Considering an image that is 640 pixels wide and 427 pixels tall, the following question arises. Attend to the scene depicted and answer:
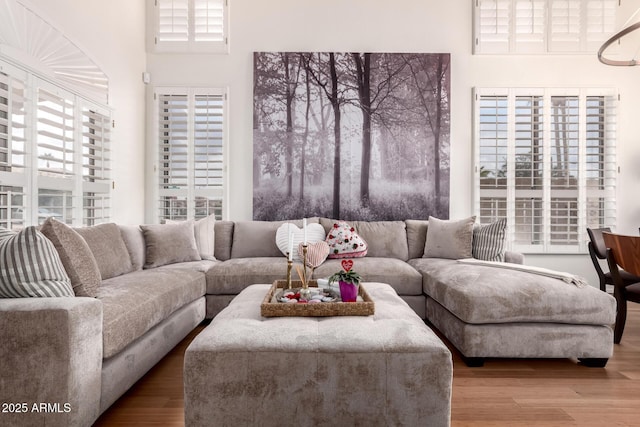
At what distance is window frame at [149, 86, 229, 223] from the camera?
13.7 feet

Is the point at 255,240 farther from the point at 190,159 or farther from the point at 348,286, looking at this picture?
the point at 348,286

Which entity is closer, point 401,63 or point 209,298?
point 209,298

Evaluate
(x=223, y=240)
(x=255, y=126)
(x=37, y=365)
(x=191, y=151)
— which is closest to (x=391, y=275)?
(x=223, y=240)

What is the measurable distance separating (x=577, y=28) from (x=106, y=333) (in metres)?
5.33

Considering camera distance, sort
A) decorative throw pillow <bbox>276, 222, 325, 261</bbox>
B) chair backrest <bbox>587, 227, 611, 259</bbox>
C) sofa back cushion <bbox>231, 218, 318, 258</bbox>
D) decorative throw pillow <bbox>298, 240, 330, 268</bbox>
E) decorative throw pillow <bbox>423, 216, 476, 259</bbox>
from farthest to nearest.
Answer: sofa back cushion <bbox>231, 218, 318, 258</bbox>, decorative throw pillow <bbox>423, 216, 476, 259</bbox>, decorative throw pillow <bbox>276, 222, 325, 261</bbox>, chair backrest <bbox>587, 227, 611, 259</bbox>, decorative throw pillow <bbox>298, 240, 330, 268</bbox>

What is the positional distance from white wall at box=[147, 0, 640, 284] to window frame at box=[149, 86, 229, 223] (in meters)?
0.08

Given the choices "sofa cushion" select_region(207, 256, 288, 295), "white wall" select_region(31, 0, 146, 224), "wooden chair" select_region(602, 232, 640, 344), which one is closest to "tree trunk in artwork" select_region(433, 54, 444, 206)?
"wooden chair" select_region(602, 232, 640, 344)

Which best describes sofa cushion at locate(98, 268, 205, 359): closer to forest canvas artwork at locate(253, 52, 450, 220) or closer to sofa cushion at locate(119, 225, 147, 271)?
sofa cushion at locate(119, 225, 147, 271)

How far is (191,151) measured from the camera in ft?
13.7

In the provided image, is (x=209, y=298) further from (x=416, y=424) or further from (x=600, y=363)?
(x=600, y=363)

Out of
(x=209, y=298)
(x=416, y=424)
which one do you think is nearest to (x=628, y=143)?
(x=416, y=424)

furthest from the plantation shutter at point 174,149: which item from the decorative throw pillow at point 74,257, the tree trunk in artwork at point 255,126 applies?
the decorative throw pillow at point 74,257

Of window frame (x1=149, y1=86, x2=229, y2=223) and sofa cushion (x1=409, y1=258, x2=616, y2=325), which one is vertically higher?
window frame (x1=149, y1=86, x2=229, y2=223)

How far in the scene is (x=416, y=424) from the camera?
1.41m
